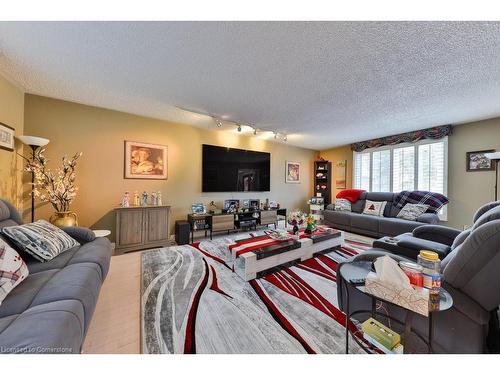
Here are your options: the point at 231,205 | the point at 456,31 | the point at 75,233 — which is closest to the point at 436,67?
the point at 456,31

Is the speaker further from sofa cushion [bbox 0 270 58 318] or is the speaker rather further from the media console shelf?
sofa cushion [bbox 0 270 58 318]

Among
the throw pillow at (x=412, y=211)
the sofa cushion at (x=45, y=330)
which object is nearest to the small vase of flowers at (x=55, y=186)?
the sofa cushion at (x=45, y=330)

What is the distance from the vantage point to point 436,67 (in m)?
1.90

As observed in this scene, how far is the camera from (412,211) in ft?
12.3

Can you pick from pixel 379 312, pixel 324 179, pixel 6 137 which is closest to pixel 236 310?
pixel 379 312

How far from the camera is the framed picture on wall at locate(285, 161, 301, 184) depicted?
5523 millimetres

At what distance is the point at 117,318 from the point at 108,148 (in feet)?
8.87

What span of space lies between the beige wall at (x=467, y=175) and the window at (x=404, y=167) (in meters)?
0.12

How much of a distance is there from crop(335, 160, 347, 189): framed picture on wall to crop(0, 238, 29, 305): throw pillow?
6.25 m

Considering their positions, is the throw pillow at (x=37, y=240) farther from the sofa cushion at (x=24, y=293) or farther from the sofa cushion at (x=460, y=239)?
the sofa cushion at (x=460, y=239)

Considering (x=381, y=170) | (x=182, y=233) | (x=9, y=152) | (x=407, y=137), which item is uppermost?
(x=407, y=137)

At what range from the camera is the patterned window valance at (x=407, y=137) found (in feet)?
12.5

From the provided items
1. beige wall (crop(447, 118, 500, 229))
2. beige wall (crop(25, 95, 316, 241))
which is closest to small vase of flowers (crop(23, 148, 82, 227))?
beige wall (crop(25, 95, 316, 241))

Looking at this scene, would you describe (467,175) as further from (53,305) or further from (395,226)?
(53,305)
